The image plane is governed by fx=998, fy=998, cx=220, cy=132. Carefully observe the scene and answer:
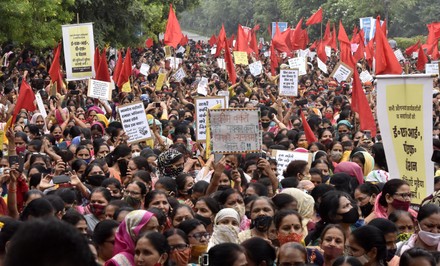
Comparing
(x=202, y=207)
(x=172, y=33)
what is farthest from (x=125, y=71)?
(x=202, y=207)

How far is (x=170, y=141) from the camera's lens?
12.1 m

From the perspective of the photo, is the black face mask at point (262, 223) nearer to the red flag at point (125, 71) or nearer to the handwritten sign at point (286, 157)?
the handwritten sign at point (286, 157)

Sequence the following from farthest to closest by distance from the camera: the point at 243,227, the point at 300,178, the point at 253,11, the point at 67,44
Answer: the point at 253,11, the point at 67,44, the point at 300,178, the point at 243,227

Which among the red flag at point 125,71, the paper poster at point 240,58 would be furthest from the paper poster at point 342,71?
the paper poster at point 240,58

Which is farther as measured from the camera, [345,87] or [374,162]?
[345,87]

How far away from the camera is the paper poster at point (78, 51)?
16.6m

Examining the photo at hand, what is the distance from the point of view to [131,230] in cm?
502

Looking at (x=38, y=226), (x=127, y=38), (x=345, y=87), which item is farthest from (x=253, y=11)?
(x=38, y=226)

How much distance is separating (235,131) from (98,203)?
1.99 m

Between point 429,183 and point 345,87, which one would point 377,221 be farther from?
point 345,87

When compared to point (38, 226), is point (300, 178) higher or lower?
lower

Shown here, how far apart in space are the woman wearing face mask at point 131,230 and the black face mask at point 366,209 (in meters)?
2.50

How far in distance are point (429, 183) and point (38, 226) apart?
5.18m

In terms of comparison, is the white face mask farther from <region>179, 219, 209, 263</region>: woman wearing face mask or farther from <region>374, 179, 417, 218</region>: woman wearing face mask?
<region>179, 219, 209, 263</region>: woman wearing face mask
